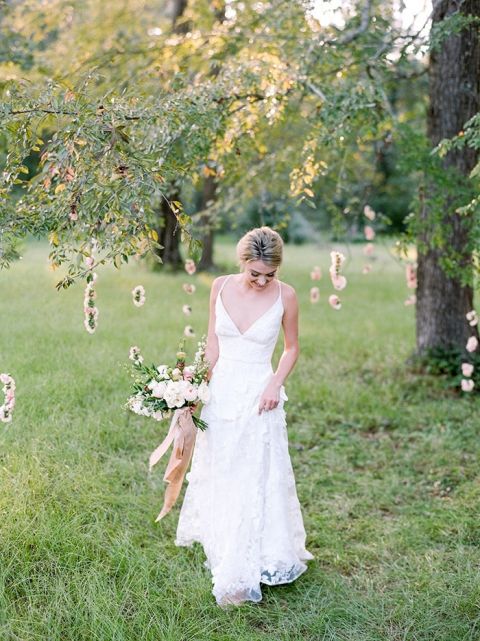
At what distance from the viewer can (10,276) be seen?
40.9 feet

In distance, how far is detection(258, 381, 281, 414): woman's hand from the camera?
383cm

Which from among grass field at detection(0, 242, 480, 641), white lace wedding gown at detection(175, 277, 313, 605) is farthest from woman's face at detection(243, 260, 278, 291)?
grass field at detection(0, 242, 480, 641)

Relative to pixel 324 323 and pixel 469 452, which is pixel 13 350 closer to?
pixel 469 452

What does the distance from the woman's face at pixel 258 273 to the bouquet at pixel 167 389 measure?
47 centimetres

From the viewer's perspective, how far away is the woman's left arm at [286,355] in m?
3.84

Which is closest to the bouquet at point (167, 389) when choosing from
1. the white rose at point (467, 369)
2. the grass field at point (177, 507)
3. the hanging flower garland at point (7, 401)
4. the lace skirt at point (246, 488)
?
the lace skirt at point (246, 488)

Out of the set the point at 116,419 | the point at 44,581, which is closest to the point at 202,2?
the point at 116,419

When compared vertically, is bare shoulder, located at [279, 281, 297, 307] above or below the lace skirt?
above

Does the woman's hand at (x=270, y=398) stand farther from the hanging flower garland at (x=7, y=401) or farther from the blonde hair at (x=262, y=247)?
the hanging flower garland at (x=7, y=401)

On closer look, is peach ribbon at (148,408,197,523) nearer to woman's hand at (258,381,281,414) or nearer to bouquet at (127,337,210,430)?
bouquet at (127,337,210,430)

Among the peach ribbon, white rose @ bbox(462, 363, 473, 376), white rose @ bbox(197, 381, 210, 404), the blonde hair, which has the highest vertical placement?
the blonde hair

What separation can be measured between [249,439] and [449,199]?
4.08m

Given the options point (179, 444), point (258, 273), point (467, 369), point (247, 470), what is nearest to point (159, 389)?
point (179, 444)

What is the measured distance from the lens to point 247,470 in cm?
389
